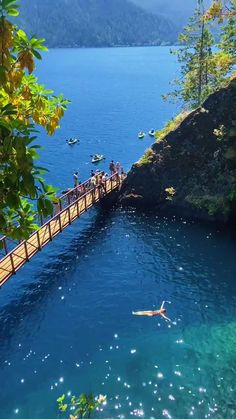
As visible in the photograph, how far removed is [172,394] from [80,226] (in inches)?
843

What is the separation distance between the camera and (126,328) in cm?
2409

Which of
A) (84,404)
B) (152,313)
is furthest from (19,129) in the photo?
(152,313)

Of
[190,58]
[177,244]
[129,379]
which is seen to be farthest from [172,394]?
[190,58]

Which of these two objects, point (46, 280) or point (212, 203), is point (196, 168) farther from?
point (46, 280)

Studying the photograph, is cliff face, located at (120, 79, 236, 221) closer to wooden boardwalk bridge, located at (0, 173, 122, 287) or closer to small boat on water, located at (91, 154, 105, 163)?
wooden boardwalk bridge, located at (0, 173, 122, 287)

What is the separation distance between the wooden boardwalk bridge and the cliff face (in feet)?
9.82

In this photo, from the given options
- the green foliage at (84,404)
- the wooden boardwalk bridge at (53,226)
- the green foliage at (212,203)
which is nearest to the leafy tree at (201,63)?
the green foliage at (212,203)

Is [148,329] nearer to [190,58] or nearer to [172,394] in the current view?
[172,394]

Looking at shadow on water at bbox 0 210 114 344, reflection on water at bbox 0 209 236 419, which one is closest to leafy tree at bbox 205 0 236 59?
reflection on water at bbox 0 209 236 419

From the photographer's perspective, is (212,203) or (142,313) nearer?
(142,313)

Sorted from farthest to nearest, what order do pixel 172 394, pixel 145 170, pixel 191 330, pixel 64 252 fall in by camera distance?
pixel 145 170
pixel 64 252
pixel 191 330
pixel 172 394

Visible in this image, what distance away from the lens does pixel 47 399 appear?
19.4 meters

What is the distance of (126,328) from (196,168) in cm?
2045

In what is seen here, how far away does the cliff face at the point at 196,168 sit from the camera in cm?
3738
